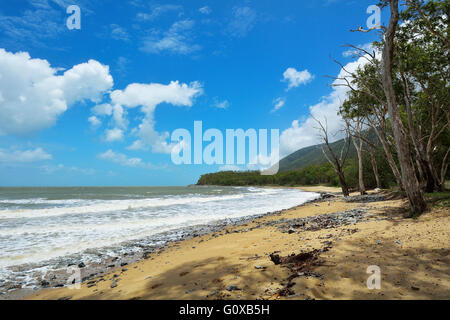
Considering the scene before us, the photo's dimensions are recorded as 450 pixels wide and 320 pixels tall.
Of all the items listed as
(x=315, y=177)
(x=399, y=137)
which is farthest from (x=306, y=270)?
(x=315, y=177)

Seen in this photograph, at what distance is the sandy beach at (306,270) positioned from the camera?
10.3 ft

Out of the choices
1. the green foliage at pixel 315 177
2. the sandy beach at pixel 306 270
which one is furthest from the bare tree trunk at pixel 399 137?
the green foliage at pixel 315 177

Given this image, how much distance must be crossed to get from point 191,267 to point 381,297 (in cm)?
362

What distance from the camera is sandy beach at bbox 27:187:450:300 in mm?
3131

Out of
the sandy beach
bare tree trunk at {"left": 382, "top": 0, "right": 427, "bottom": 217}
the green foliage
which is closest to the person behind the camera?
the sandy beach

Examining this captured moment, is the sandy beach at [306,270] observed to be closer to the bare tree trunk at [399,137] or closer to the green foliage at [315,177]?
the bare tree trunk at [399,137]

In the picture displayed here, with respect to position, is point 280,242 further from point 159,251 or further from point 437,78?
point 437,78

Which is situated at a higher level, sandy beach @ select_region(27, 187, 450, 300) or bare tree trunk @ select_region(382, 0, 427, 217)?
bare tree trunk @ select_region(382, 0, 427, 217)

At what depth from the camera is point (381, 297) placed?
2.83 meters

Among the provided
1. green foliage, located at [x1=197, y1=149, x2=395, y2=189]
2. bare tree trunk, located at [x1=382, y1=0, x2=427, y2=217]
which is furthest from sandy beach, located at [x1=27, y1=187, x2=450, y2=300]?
green foliage, located at [x1=197, y1=149, x2=395, y2=189]

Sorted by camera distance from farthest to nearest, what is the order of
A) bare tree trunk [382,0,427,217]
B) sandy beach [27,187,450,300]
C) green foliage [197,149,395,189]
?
1. green foliage [197,149,395,189]
2. bare tree trunk [382,0,427,217]
3. sandy beach [27,187,450,300]

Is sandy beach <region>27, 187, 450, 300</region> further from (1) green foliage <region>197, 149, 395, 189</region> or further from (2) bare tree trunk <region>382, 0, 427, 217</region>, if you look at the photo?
(1) green foliage <region>197, 149, 395, 189</region>
